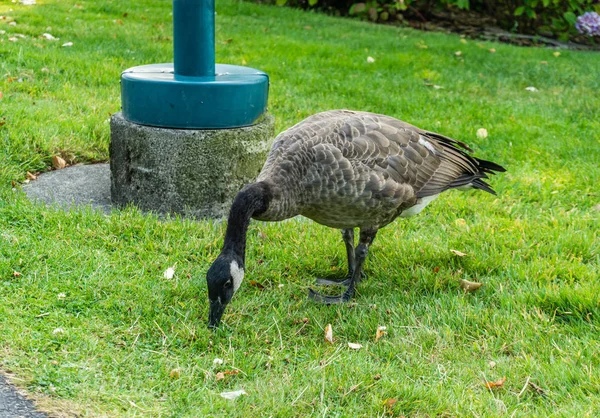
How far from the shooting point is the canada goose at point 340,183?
364 cm

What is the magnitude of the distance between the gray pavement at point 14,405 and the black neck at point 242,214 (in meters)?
1.14

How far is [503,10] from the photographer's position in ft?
45.8

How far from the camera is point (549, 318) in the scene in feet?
12.7

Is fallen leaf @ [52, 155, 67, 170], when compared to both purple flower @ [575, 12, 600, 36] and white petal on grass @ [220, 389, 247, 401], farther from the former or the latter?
purple flower @ [575, 12, 600, 36]

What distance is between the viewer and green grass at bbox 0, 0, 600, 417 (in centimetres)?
320

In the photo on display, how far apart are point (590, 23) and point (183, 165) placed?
32.5ft

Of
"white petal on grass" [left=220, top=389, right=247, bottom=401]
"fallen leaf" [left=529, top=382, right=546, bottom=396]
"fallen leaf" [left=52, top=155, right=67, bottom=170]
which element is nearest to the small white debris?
"white petal on grass" [left=220, top=389, right=247, bottom=401]

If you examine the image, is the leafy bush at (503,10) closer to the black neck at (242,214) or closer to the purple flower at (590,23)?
the purple flower at (590,23)

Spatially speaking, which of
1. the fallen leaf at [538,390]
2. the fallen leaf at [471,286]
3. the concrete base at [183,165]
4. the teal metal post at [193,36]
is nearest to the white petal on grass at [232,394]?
the fallen leaf at [538,390]

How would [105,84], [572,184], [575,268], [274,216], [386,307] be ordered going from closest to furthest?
[274,216] < [386,307] < [575,268] < [572,184] < [105,84]

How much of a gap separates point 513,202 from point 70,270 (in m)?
3.36

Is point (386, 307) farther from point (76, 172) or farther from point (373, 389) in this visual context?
point (76, 172)

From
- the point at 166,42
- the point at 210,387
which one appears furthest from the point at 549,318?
the point at 166,42

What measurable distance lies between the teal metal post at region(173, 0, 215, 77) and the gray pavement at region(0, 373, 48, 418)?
260 cm
